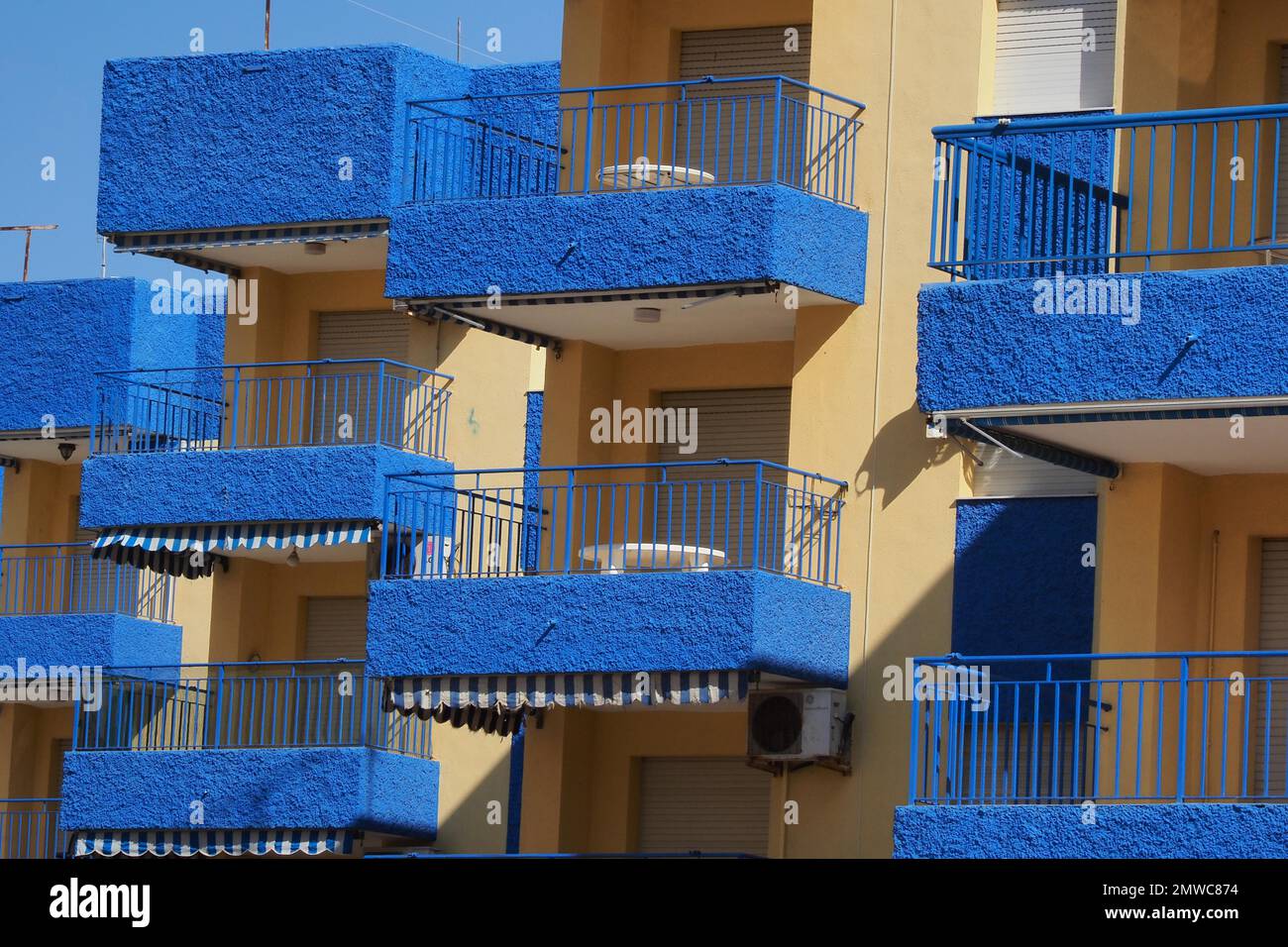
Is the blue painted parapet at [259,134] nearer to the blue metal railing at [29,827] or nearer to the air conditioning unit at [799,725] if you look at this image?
the blue metal railing at [29,827]

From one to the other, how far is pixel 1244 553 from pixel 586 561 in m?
6.45

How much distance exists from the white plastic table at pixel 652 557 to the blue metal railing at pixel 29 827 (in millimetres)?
10001

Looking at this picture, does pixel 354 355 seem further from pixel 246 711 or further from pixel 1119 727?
pixel 1119 727

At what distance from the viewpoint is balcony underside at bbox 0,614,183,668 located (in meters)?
35.0

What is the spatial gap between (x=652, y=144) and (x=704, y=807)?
5.72m

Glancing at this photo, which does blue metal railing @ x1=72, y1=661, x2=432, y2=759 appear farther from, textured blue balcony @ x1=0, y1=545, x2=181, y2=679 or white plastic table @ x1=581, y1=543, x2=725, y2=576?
white plastic table @ x1=581, y1=543, x2=725, y2=576

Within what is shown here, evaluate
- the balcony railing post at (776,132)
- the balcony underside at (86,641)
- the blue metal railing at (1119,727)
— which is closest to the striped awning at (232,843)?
the balcony underside at (86,641)

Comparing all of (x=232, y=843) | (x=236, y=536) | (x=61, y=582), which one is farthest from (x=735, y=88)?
(x=61, y=582)

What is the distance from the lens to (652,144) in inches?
1132

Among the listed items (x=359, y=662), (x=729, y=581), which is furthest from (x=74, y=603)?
(x=729, y=581)

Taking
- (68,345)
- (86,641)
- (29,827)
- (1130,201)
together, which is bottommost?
(29,827)

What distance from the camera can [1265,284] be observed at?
71.3ft

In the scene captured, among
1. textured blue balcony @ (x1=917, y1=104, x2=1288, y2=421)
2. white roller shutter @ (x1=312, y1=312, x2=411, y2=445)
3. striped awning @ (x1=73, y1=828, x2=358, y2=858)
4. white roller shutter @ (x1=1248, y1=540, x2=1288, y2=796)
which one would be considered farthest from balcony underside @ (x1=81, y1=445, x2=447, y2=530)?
white roller shutter @ (x1=1248, y1=540, x2=1288, y2=796)

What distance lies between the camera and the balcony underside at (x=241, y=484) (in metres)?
30.8
